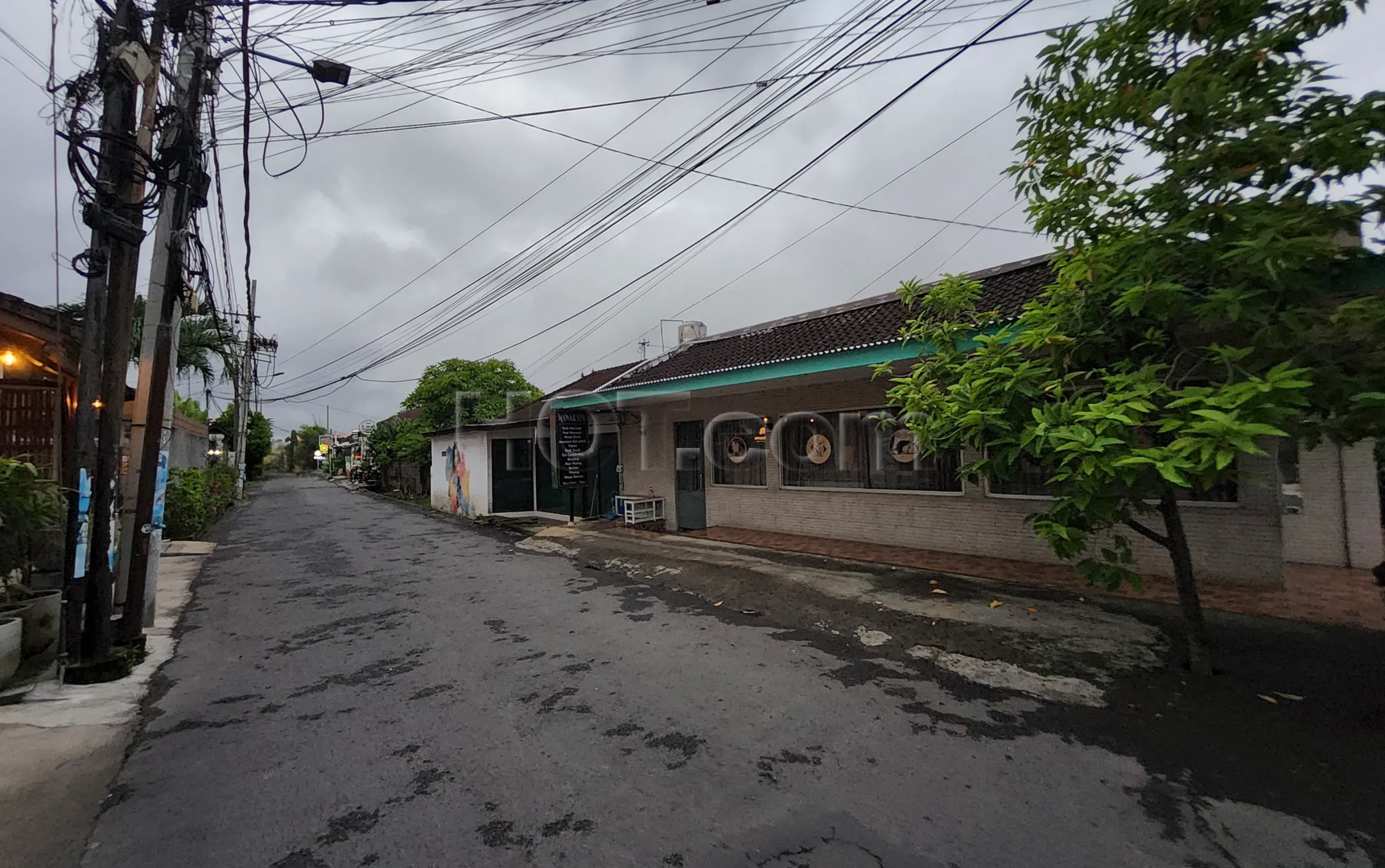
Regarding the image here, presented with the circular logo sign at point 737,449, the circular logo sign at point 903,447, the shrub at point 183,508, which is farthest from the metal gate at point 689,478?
the shrub at point 183,508

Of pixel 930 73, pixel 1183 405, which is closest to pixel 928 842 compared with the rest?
pixel 1183 405

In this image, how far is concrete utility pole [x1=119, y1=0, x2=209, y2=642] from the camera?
5188mm

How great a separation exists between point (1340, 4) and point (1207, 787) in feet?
14.4

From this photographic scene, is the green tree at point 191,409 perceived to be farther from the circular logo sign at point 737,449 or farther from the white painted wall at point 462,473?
the circular logo sign at point 737,449

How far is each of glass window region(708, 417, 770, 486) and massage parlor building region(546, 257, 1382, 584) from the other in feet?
0.09

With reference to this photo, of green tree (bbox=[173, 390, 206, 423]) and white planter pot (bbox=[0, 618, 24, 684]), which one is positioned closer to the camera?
white planter pot (bbox=[0, 618, 24, 684])

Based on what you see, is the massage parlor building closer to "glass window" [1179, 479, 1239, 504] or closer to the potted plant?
"glass window" [1179, 479, 1239, 504]

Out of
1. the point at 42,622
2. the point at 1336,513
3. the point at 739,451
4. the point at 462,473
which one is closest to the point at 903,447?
the point at 739,451

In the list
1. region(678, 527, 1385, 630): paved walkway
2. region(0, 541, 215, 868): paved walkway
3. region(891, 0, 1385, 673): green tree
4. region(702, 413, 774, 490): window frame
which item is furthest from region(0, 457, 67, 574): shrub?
region(702, 413, 774, 490): window frame

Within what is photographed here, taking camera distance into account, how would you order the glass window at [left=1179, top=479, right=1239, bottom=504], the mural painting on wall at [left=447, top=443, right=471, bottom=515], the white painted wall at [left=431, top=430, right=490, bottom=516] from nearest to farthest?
the glass window at [left=1179, top=479, right=1239, bottom=504] < the white painted wall at [left=431, top=430, right=490, bottom=516] < the mural painting on wall at [left=447, top=443, right=471, bottom=515]

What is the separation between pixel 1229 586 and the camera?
6207mm

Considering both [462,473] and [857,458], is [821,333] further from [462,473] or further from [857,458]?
[462,473]

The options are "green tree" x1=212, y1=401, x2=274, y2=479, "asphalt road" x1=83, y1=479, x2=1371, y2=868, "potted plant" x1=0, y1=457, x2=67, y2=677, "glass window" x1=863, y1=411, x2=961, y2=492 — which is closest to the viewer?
"asphalt road" x1=83, y1=479, x2=1371, y2=868

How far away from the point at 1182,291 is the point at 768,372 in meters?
5.29
